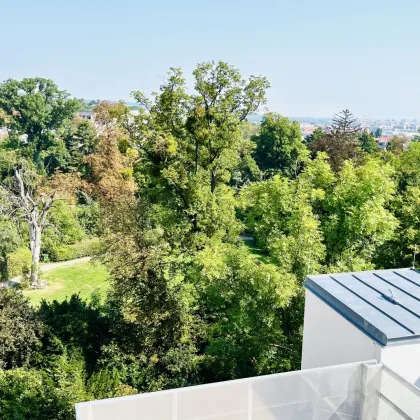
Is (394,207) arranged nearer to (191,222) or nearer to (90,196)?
(191,222)

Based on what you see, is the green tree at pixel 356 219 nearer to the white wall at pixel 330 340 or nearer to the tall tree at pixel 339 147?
the white wall at pixel 330 340

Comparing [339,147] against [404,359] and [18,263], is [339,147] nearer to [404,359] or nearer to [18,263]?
[18,263]

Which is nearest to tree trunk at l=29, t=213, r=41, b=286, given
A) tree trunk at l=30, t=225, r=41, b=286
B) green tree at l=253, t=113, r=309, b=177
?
tree trunk at l=30, t=225, r=41, b=286

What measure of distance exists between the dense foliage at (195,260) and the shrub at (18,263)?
1069 cm

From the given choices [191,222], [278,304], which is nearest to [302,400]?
[278,304]

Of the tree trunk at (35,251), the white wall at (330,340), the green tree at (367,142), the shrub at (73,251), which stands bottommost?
the shrub at (73,251)

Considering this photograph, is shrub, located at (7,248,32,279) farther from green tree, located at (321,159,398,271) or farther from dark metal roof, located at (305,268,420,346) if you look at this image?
dark metal roof, located at (305,268,420,346)

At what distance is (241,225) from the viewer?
16781mm

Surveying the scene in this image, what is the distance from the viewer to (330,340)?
20.8 feet

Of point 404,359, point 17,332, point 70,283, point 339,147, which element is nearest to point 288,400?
point 404,359

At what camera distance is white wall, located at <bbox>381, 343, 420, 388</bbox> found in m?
5.32

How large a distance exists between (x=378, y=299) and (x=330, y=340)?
88 cm

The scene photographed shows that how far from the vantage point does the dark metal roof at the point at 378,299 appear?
5.50m

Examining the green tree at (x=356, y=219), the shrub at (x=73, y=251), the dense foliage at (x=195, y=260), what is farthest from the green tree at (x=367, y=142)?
the green tree at (x=356, y=219)
